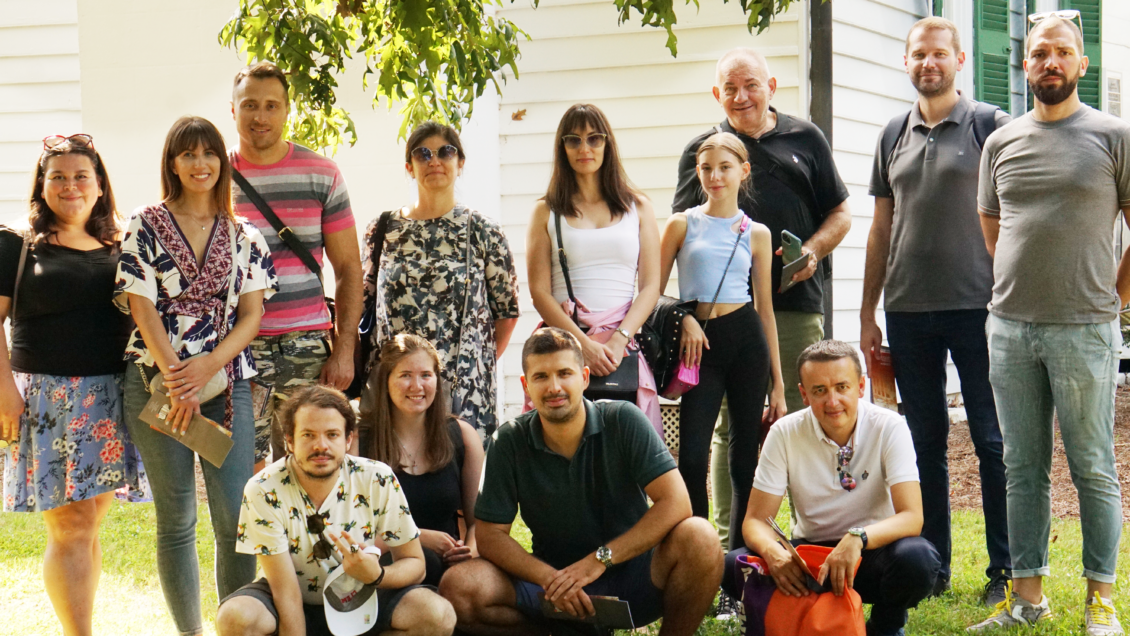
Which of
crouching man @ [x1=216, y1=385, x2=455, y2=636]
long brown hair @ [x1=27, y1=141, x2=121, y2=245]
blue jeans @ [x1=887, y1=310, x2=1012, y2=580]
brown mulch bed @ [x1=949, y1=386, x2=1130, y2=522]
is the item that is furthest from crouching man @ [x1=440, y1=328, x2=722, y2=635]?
brown mulch bed @ [x1=949, y1=386, x2=1130, y2=522]

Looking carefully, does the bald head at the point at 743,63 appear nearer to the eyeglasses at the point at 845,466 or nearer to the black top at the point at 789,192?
the black top at the point at 789,192


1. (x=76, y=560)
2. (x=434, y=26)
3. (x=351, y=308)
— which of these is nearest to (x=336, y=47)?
(x=434, y=26)

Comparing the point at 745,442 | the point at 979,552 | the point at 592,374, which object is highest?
the point at 592,374

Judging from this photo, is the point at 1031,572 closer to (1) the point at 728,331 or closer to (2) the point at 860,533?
(2) the point at 860,533

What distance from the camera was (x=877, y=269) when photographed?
4.21 m

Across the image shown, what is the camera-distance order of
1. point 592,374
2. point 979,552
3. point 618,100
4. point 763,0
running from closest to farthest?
point 763,0, point 592,374, point 979,552, point 618,100

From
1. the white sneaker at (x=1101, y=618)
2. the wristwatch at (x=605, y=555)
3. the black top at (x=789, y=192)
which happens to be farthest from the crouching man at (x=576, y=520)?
the white sneaker at (x=1101, y=618)

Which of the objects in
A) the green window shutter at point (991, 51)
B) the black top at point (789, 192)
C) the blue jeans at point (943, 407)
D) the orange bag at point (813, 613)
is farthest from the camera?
the green window shutter at point (991, 51)

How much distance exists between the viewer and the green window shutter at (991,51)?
7449 mm

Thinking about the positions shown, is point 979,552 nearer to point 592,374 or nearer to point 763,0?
point 592,374

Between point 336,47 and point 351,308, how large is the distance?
1.26 meters

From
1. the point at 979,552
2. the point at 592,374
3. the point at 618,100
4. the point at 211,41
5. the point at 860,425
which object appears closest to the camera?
the point at 860,425

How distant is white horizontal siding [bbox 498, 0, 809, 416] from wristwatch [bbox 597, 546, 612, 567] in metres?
3.68

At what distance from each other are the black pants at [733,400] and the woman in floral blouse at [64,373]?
6.28ft
